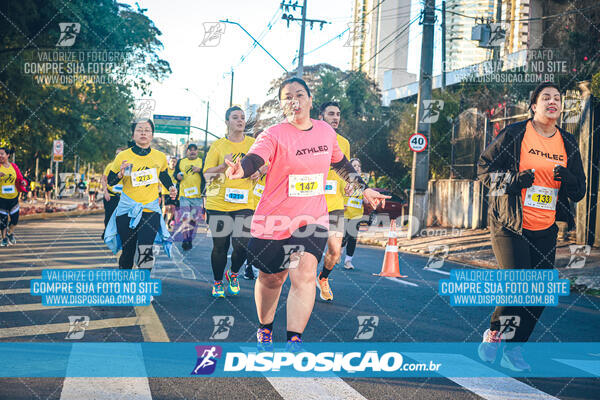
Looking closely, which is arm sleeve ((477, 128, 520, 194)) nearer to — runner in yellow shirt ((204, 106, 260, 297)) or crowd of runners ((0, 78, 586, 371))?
crowd of runners ((0, 78, 586, 371))

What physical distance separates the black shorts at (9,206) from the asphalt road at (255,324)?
1.30 meters

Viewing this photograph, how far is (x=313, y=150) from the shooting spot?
4.80 m

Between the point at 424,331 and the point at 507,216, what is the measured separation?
1.83m

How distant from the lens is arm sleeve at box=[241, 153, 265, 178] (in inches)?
177

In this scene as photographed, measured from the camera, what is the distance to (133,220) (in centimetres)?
737

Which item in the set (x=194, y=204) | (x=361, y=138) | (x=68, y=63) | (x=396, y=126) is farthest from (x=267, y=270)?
(x=361, y=138)

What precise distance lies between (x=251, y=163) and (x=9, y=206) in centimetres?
1063

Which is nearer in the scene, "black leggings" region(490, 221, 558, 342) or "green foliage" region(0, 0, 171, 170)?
"black leggings" region(490, 221, 558, 342)

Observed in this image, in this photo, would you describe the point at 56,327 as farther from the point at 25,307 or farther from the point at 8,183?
the point at 8,183

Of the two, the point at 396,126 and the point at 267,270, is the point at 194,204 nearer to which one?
the point at 267,270

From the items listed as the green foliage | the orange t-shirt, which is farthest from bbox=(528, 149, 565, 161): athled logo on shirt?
the green foliage

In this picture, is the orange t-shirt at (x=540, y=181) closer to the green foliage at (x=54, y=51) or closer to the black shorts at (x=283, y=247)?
the black shorts at (x=283, y=247)

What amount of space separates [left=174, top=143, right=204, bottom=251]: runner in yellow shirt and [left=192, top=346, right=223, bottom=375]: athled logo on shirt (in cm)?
859

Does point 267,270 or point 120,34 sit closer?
point 267,270
